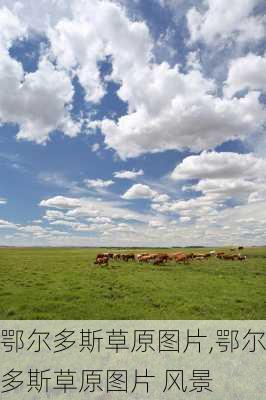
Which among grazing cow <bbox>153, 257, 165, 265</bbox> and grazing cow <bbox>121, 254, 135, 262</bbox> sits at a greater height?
grazing cow <bbox>121, 254, 135, 262</bbox>

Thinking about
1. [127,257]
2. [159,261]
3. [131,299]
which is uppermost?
[127,257]

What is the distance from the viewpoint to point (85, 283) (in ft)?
80.4

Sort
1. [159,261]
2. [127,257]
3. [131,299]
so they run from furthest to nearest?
[127,257]
[159,261]
[131,299]

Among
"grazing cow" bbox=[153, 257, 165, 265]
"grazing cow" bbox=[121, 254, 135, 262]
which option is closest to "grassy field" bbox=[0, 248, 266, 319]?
"grazing cow" bbox=[153, 257, 165, 265]

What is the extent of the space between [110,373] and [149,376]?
124 cm

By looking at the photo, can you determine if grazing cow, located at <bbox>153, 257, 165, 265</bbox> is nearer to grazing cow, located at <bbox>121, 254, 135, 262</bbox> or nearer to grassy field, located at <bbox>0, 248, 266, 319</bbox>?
grazing cow, located at <bbox>121, 254, 135, 262</bbox>

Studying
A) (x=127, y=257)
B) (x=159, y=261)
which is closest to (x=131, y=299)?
(x=159, y=261)

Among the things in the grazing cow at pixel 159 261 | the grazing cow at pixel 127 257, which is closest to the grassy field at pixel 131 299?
the grazing cow at pixel 159 261

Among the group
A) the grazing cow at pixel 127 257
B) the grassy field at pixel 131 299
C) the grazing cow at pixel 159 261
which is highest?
the grazing cow at pixel 127 257

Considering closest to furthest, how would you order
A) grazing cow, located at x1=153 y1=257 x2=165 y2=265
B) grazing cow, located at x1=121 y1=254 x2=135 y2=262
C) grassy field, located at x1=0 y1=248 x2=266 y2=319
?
grassy field, located at x1=0 y1=248 x2=266 y2=319
grazing cow, located at x1=153 y1=257 x2=165 y2=265
grazing cow, located at x1=121 y1=254 x2=135 y2=262

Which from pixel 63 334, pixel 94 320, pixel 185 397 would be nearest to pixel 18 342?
pixel 63 334

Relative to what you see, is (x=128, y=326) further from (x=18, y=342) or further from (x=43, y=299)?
(x=43, y=299)

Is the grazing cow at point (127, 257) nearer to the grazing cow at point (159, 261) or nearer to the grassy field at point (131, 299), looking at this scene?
the grazing cow at point (159, 261)

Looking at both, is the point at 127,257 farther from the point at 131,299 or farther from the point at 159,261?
the point at 131,299
